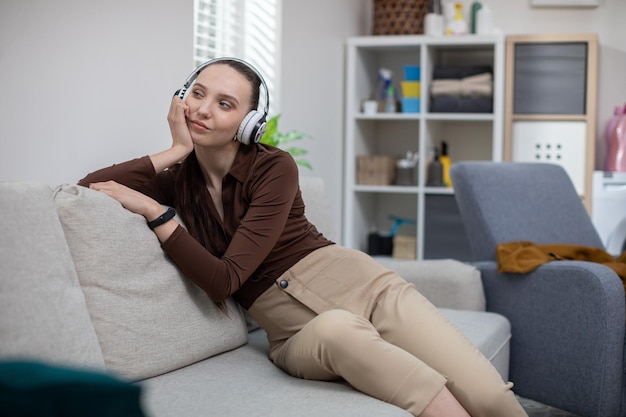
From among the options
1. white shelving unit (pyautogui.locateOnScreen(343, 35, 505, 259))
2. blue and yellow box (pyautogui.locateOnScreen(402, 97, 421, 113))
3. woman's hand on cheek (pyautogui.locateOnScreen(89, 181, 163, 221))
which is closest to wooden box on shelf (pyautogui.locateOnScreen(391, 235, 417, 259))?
white shelving unit (pyautogui.locateOnScreen(343, 35, 505, 259))

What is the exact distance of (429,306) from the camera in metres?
2.10

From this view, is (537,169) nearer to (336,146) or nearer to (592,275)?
(592,275)

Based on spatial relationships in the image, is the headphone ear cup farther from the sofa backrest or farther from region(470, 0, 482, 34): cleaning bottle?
region(470, 0, 482, 34): cleaning bottle

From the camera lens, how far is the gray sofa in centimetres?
148

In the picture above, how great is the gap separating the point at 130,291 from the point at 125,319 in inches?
2.7

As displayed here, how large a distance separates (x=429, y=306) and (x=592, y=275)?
31.0 inches

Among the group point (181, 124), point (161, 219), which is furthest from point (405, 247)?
point (161, 219)

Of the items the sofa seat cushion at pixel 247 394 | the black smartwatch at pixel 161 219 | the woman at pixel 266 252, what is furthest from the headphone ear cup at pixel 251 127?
the sofa seat cushion at pixel 247 394

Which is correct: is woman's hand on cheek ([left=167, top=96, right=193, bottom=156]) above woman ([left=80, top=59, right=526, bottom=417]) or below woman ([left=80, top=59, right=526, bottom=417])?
above

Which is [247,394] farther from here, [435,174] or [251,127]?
[435,174]

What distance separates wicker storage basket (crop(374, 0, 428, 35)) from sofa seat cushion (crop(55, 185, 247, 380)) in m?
3.23

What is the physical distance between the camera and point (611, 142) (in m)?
4.72

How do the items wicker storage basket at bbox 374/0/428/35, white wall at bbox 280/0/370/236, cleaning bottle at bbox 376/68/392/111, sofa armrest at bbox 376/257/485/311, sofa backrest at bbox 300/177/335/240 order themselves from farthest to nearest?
1. cleaning bottle at bbox 376/68/392/111
2. wicker storage basket at bbox 374/0/428/35
3. white wall at bbox 280/0/370/236
4. sofa armrest at bbox 376/257/485/311
5. sofa backrest at bbox 300/177/335/240

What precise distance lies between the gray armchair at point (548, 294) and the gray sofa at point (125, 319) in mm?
1058
